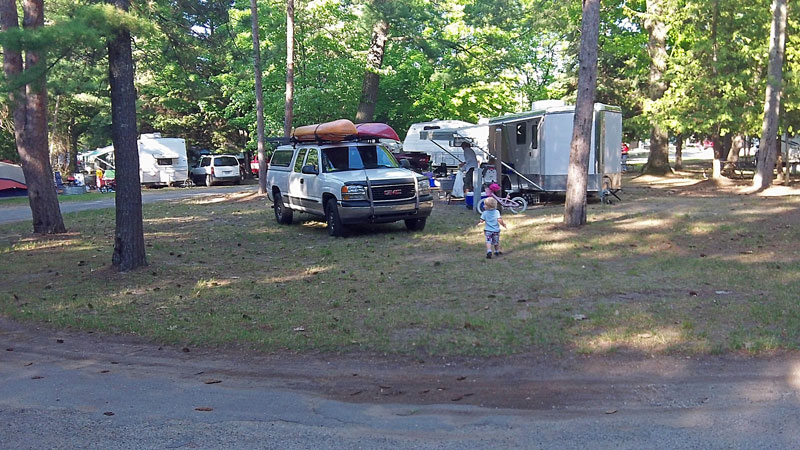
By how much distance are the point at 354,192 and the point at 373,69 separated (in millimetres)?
16955

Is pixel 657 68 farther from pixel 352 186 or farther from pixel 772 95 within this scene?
pixel 352 186

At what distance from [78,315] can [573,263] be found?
6799 millimetres

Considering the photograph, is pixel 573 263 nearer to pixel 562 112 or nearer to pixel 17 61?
pixel 562 112

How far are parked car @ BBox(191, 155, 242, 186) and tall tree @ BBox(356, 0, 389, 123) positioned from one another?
422 inches

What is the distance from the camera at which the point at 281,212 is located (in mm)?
17453

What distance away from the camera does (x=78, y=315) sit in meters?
8.48

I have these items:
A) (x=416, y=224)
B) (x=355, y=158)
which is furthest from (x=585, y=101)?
(x=355, y=158)

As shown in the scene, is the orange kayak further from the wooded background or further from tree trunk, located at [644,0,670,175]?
tree trunk, located at [644,0,670,175]

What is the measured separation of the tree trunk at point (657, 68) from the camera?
25.7m

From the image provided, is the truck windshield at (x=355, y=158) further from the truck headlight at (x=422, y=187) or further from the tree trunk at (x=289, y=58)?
the tree trunk at (x=289, y=58)

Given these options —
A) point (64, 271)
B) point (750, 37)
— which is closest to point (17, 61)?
point (64, 271)

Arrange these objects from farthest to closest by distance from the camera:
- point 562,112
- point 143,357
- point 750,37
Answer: point 750,37 → point 562,112 → point 143,357

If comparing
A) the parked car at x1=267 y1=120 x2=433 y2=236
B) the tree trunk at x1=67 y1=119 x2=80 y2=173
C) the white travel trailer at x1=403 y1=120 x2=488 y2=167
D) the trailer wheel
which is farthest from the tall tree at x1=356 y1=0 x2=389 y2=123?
the tree trunk at x1=67 y1=119 x2=80 y2=173

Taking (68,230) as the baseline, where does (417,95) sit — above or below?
above
